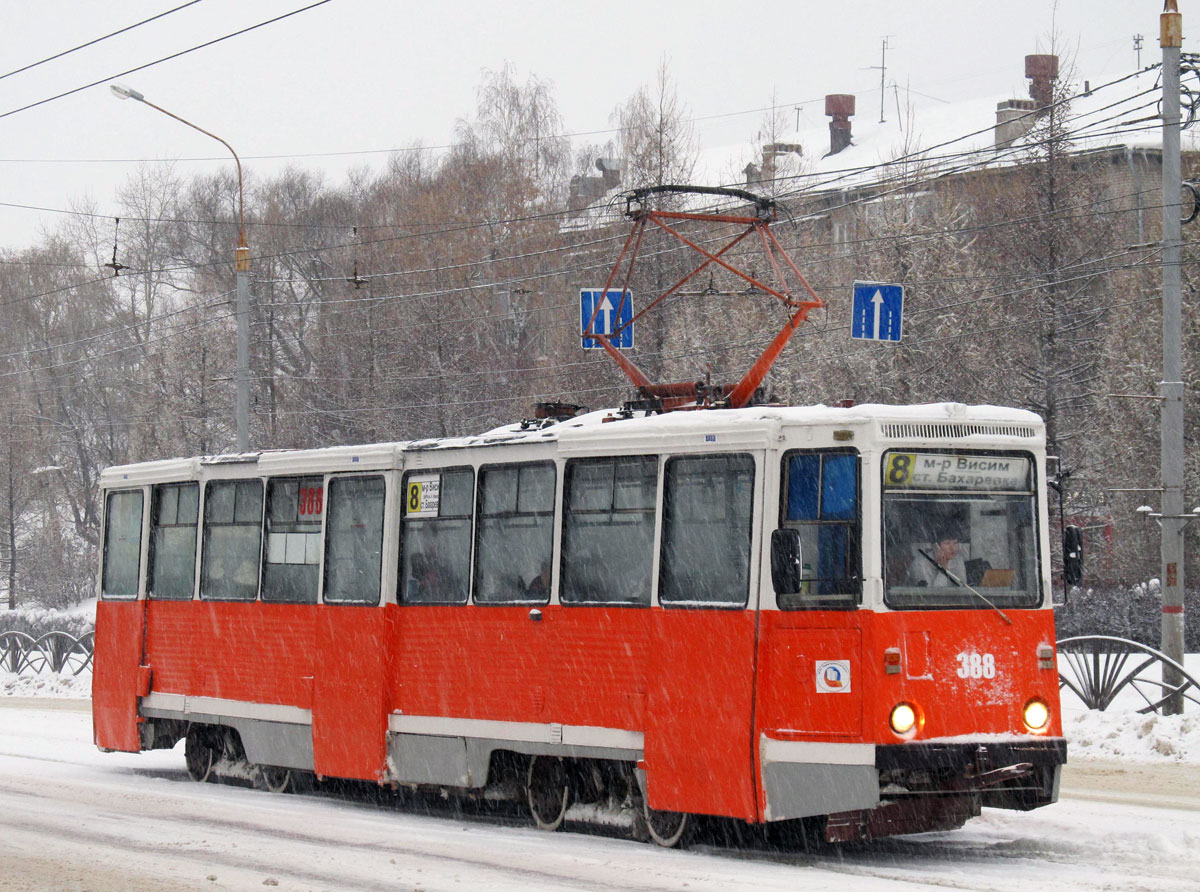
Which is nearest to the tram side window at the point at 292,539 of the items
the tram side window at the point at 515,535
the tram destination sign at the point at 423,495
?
the tram destination sign at the point at 423,495

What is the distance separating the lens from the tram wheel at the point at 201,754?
15.9 m

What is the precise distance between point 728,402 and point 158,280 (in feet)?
188

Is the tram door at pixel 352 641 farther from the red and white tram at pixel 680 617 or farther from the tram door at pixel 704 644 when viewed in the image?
the tram door at pixel 704 644

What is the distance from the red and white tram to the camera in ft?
33.1

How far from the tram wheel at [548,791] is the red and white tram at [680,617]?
21 mm

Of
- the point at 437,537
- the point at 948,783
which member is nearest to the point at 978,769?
the point at 948,783

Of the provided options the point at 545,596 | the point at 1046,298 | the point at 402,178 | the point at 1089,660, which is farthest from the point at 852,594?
the point at 402,178

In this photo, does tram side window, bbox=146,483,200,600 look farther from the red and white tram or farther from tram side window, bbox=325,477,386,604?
tram side window, bbox=325,477,386,604

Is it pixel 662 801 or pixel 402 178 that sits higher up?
pixel 402 178

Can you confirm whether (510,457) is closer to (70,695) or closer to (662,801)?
(662,801)

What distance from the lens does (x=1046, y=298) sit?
1371 inches

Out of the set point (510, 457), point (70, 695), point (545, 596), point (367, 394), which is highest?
point (367, 394)

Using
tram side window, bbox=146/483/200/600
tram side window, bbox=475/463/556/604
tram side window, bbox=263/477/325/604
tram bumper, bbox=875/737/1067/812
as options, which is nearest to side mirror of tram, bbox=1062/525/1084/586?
tram bumper, bbox=875/737/1067/812

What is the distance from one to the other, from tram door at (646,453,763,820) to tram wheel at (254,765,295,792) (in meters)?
5.06
